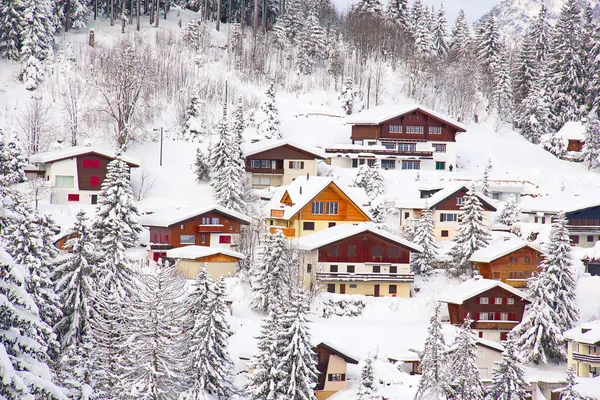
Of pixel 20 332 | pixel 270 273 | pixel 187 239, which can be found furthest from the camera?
pixel 187 239

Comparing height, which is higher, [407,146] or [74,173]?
[407,146]

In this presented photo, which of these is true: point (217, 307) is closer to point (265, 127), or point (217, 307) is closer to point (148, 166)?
point (148, 166)

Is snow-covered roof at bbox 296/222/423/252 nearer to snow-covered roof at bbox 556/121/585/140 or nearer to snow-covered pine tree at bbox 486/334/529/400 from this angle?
snow-covered pine tree at bbox 486/334/529/400

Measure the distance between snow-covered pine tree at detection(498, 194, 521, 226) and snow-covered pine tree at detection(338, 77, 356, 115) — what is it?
28.2 metres

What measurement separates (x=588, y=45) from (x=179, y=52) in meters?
47.1

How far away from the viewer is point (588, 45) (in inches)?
3937

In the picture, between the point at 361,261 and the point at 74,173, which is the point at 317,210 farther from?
the point at 74,173

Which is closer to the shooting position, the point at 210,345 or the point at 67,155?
the point at 210,345

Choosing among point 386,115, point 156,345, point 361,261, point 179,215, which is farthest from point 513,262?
point 156,345

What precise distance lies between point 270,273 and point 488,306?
1512 centimetres

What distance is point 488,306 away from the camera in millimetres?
56969

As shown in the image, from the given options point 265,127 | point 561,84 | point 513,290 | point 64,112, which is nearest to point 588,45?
point 561,84

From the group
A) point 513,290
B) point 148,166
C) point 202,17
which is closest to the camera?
point 513,290

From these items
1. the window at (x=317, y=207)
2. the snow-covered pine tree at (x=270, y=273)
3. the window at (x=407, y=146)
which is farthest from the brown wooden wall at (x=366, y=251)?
the window at (x=407, y=146)
